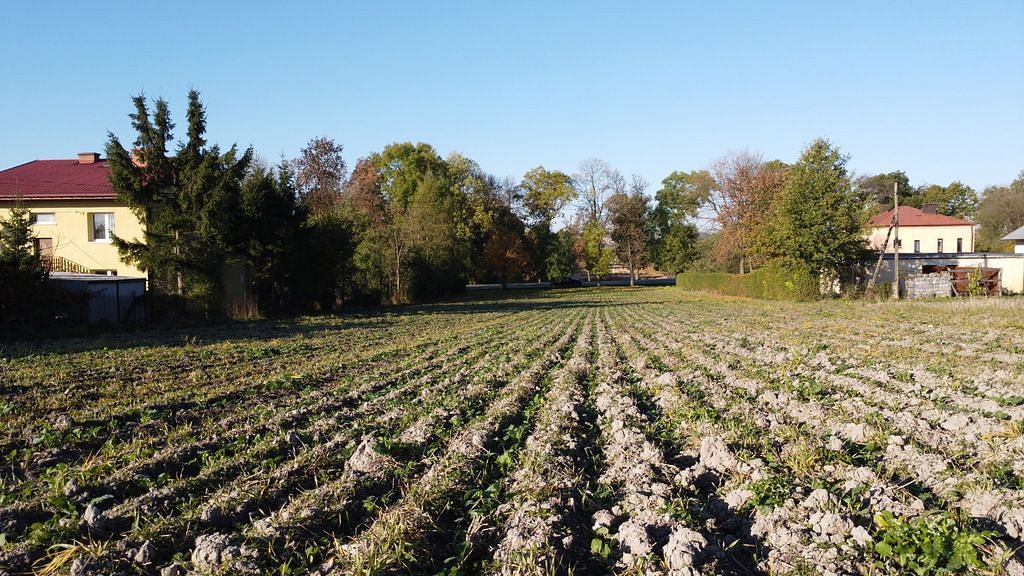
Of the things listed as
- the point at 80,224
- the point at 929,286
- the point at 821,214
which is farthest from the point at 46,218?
the point at 929,286

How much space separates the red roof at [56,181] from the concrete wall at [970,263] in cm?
4020

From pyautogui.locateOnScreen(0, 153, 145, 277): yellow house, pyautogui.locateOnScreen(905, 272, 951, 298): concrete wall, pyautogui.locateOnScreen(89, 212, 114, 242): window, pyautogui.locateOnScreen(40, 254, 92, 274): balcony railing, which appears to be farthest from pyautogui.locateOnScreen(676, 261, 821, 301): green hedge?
pyautogui.locateOnScreen(40, 254, 92, 274): balcony railing

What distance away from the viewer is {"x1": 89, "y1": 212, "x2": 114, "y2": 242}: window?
27.3 metres

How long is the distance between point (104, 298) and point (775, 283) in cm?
3339

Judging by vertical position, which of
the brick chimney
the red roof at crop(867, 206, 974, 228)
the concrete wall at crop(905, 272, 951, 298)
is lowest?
the concrete wall at crop(905, 272, 951, 298)

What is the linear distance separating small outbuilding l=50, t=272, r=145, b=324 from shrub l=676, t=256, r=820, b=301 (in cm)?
3099

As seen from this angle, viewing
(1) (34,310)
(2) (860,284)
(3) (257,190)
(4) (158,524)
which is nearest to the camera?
(4) (158,524)

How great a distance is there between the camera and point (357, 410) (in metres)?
7.70

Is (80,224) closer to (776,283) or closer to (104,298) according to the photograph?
(104,298)

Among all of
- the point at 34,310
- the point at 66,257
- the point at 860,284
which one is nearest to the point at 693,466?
the point at 34,310

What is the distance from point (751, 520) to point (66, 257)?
31575mm

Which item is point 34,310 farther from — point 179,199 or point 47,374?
point 47,374

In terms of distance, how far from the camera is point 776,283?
36531mm

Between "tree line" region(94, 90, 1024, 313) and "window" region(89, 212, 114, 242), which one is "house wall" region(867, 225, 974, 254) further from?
"window" region(89, 212, 114, 242)
